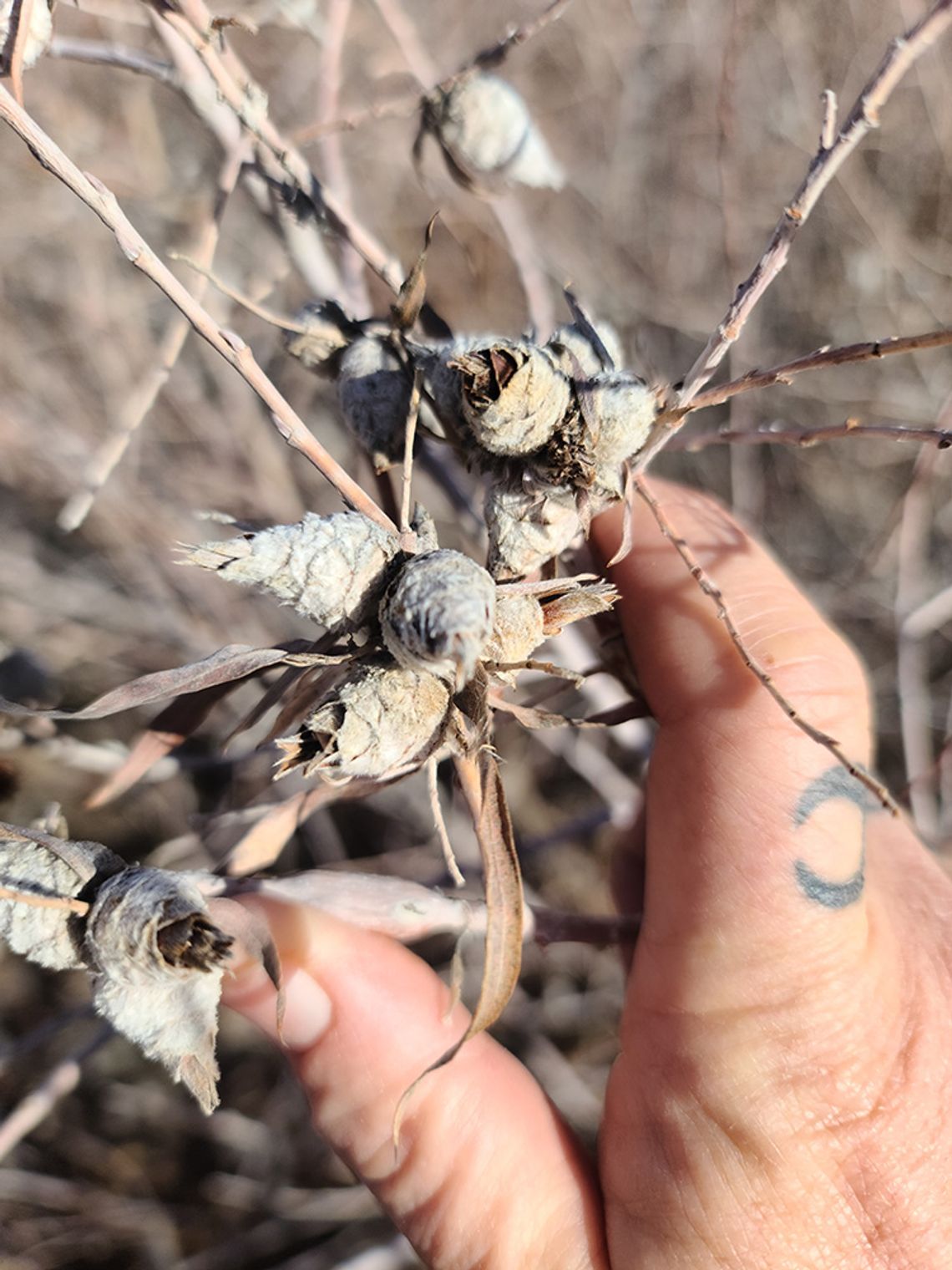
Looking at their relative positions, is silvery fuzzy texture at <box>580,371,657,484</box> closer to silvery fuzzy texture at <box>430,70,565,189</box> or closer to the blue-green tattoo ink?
silvery fuzzy texture at <box>430,70,565,189</box>

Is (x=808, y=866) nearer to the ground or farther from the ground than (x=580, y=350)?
nearer to the ground

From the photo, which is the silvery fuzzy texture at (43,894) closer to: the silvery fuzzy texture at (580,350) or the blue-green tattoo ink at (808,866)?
the silvery fuzzy texture at (580,350)

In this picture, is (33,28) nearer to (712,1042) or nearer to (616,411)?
(616,411)

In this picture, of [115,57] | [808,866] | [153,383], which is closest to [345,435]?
[115,57]

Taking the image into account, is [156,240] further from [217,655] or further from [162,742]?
[217,655]

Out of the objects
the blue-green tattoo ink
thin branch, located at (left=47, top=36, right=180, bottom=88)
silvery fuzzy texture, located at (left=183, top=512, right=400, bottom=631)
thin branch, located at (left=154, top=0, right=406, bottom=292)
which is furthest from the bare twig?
the blue-green tattoo ink

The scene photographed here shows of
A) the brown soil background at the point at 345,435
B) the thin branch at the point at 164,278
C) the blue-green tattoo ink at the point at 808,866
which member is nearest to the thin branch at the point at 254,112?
the thin branch at the point at 164,278
